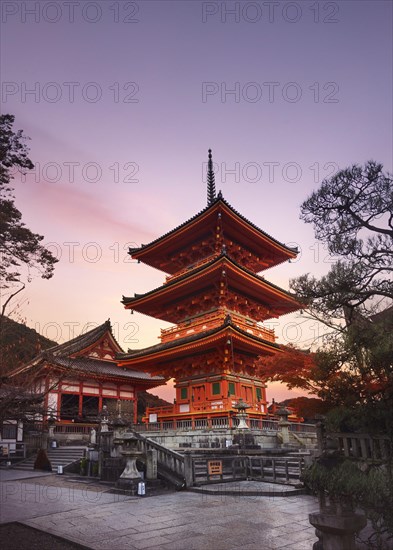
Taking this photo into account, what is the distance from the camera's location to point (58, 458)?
75.6ft

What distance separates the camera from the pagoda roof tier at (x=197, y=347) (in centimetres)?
2355

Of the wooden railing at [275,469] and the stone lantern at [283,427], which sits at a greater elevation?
the stone lantern at [283,427]

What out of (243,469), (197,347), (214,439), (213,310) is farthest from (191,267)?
(243,469)

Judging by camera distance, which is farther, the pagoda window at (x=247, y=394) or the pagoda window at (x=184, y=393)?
the pagoda window at (x=184, y=393)

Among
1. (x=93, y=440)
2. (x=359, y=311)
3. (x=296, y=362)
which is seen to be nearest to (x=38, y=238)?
(x=359, y=311)

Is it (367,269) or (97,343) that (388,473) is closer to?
(367,269)

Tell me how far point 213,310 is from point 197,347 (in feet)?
9.91

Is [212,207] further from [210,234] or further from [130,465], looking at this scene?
[130,465]

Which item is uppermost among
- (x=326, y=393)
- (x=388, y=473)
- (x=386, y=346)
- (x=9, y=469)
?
(x=386, y=346)

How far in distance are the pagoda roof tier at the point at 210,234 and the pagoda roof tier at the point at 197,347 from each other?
22.7ft

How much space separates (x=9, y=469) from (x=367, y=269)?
21.3m

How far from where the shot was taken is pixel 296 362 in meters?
23.8

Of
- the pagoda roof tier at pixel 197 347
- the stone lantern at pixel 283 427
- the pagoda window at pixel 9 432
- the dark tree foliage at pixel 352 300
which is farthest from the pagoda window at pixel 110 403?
the dark tree foliage at pixel 352 300

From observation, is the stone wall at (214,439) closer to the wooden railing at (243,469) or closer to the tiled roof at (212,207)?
the wooden railing at (243,469)
